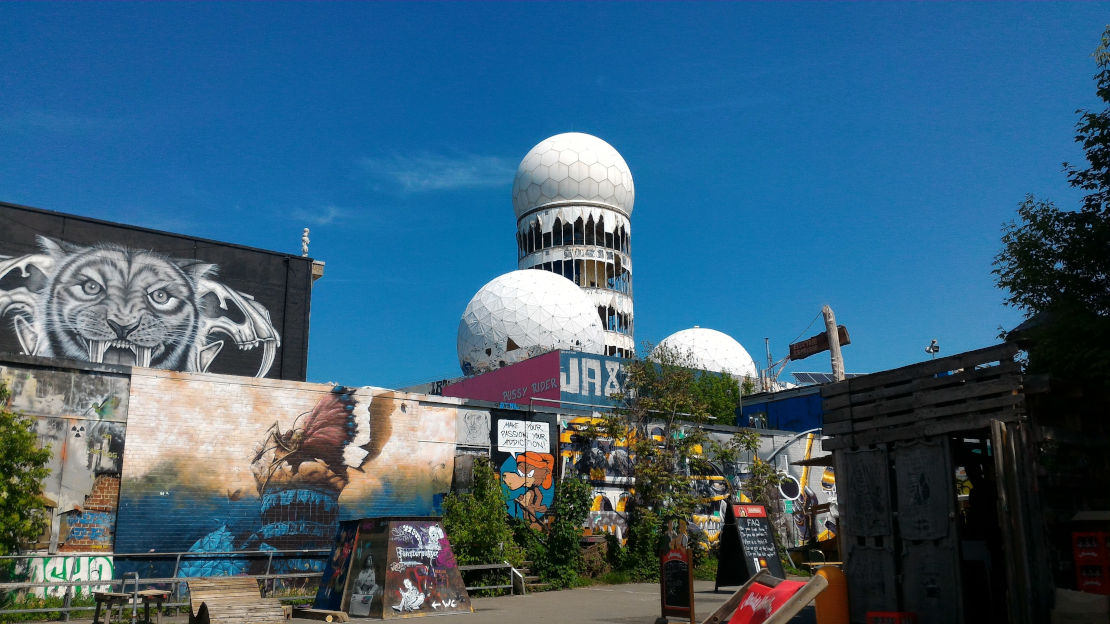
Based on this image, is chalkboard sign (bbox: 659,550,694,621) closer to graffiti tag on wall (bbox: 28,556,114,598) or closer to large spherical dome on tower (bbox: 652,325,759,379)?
graffiti tag on wall (bbox: 28,556,114,598)

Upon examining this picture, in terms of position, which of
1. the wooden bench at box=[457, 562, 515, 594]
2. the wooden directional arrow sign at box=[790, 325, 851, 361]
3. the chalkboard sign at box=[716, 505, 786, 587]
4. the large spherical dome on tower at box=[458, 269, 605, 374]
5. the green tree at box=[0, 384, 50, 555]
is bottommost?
the wooden bench at box=[457, 562, 515, 594]

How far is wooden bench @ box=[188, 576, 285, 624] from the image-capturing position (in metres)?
12.8

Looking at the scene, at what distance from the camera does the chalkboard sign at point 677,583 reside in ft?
43.3

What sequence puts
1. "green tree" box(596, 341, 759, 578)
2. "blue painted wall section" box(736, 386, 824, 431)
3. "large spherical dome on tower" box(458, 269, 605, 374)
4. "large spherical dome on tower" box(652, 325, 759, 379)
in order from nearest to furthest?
"green tree" box(596, 341, 759, 578), "blue painted wall section" box(736, 386, 824, 431), "large spherical dome on tower" box(458, 269, 605, 374), "large spherical dome on tower" box(652, 325, 759, 379)

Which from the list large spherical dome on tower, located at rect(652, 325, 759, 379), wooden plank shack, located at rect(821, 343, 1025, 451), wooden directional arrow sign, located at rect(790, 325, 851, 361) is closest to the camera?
wooden plank shack, located at rect(821, 343, 1025, 451)

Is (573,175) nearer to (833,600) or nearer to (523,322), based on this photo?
(523,322)

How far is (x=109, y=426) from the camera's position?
1914 centimetres

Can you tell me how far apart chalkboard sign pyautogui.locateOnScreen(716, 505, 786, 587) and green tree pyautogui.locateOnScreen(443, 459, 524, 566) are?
5269 millimetres

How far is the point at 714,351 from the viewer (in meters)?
55.2

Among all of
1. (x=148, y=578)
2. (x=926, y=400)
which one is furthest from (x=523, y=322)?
(x=926, y=400)

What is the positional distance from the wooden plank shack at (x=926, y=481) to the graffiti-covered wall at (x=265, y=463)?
492 inches

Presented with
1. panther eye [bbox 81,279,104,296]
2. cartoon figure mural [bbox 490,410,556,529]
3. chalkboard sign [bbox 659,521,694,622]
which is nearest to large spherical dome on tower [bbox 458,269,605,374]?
cartoon figure mural [bbox 490,410,556,529]

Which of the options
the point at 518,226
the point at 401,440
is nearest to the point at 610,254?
the point at 518,226

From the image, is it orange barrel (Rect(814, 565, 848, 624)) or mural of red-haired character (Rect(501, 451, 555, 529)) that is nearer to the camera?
orange barrel (Rect(814, 565, 848, 624))
